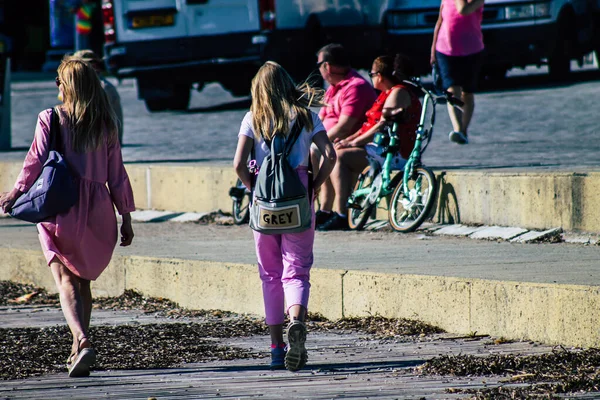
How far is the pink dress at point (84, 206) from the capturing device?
5793 millimetres

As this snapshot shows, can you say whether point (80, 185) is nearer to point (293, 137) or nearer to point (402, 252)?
point (293, 137)

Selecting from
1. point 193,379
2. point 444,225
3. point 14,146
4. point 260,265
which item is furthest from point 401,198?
point 14,146

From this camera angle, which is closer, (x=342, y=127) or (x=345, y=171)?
(x=345, y=171)

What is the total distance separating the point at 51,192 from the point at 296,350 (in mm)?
1324

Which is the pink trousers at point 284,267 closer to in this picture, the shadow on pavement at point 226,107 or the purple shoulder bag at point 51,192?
the purple shoulder bag at point 51,192

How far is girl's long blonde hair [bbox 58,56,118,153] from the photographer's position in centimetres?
579

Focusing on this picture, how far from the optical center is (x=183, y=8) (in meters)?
17.0

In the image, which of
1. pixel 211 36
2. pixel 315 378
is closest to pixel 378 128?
pixel 315 378

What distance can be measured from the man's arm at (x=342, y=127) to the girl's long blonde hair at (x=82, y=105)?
4.24m

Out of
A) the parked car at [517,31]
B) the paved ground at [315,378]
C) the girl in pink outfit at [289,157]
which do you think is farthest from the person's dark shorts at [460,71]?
the parked car at [517,31]

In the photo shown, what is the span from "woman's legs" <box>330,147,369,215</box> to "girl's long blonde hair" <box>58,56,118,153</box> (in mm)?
4058

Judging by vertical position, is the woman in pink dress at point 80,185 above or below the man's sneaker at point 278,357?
above

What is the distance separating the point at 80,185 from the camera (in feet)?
19.1

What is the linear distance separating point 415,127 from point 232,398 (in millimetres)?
5062
